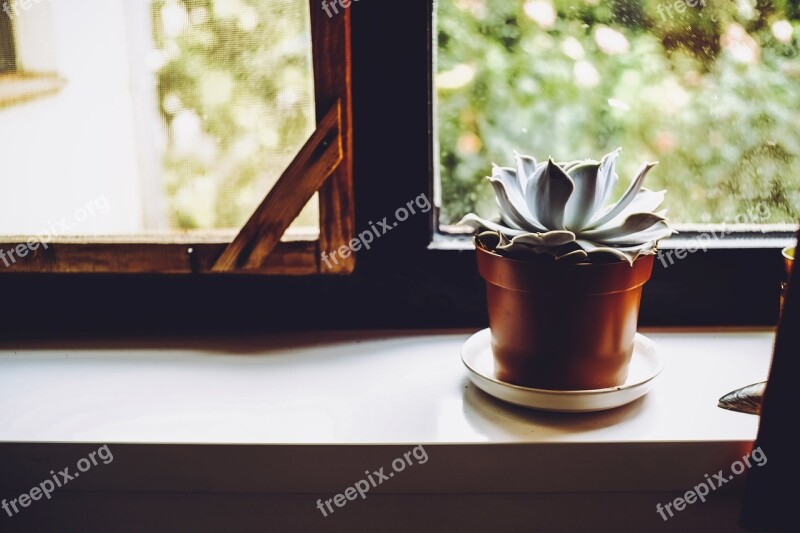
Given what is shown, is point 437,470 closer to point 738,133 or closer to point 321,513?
point 321,513

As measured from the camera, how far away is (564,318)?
0.66m

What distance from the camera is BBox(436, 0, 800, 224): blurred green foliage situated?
0.83 m

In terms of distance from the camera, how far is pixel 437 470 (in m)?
0.65

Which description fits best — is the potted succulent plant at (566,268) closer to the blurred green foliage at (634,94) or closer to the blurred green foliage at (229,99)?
the blurred green foliage at (634,94)

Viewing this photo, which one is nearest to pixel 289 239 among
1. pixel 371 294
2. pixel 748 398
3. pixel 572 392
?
pixel 371 294

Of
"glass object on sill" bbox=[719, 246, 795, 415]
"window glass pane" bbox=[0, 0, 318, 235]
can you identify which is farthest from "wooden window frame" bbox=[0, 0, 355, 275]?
"glass object on sill" bbox=[719, 246, 795, 415]

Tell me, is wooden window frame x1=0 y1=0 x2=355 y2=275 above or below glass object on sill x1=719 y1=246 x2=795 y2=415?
above

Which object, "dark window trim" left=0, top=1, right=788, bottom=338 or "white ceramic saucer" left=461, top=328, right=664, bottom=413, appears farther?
"dark window trim" left=0, top=1, right=788, bottom=338

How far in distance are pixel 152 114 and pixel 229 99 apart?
0.10 meters

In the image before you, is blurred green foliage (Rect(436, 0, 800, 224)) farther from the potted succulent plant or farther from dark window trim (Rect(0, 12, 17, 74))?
dark window trim (Rect(0, 12, 17, 74))

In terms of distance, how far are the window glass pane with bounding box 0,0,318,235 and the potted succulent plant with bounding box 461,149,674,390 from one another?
11.5 inches

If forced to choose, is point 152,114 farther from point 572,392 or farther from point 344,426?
point 572,392

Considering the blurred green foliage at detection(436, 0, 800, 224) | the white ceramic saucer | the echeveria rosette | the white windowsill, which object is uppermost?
the blurred green foliage at detection(436, 0, 800, 224)

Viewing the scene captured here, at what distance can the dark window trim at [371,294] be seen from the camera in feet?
2.88
